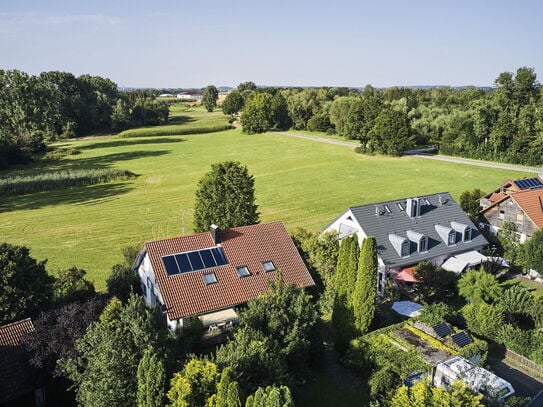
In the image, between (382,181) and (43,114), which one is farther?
(43,114)

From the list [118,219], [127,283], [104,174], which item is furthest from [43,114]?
[127,283]

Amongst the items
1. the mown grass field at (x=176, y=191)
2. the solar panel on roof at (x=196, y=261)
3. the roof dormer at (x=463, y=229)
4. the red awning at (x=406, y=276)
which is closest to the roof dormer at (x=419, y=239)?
the red awning at (x=406, y=276)

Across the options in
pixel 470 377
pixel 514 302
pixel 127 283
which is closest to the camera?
pixel 470 377

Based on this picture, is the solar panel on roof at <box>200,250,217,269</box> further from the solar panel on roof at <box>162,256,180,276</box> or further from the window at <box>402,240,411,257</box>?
the window at <box>402,240,411,257</box>

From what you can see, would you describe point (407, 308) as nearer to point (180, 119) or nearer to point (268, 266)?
point (268, 266)

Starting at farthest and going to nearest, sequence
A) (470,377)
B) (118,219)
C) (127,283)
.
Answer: (118,219), (127,283), (470,377)

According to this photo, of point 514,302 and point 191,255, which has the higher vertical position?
point 191,255

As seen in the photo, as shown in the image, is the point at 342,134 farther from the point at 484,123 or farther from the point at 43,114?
the point at 43,114
